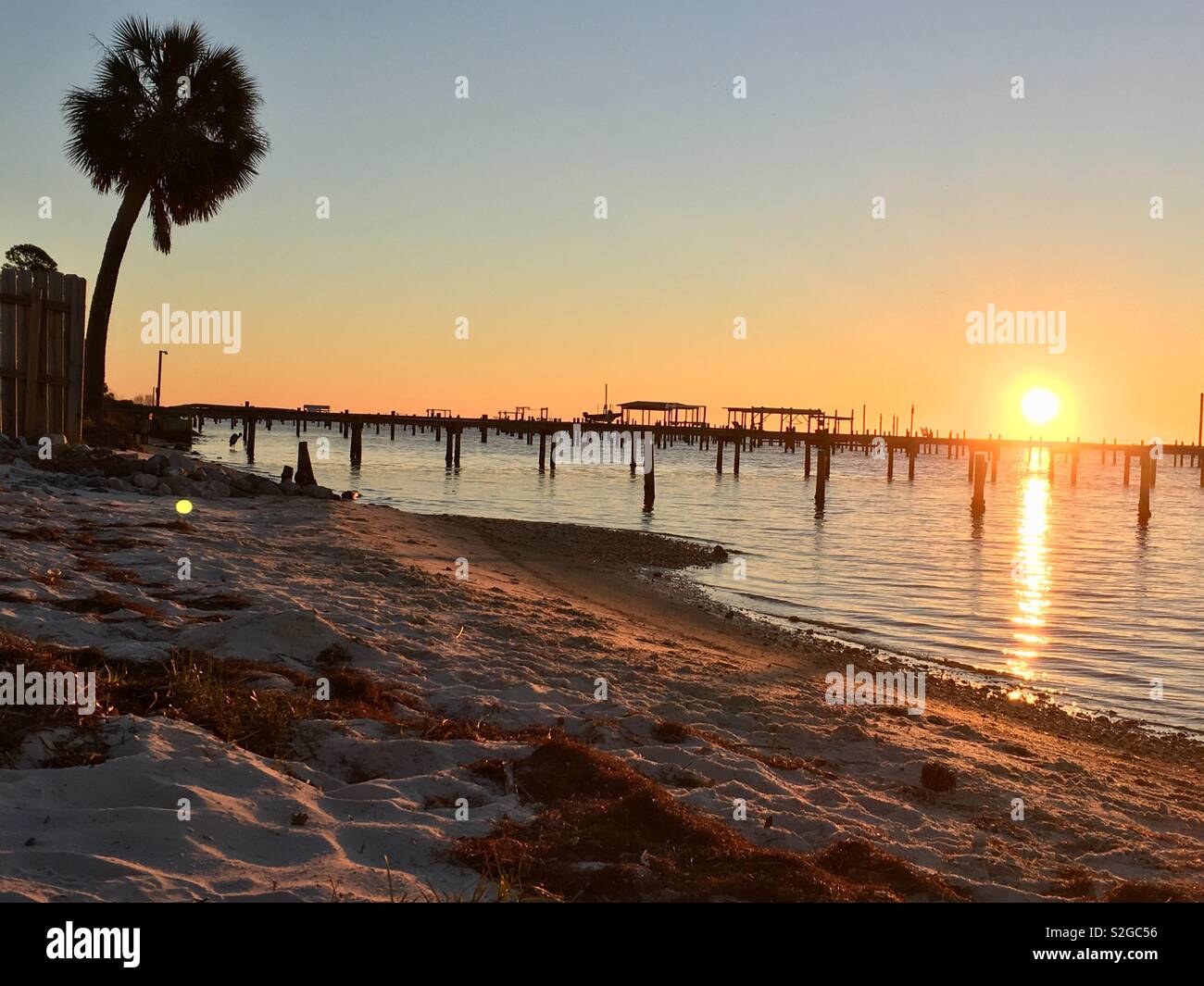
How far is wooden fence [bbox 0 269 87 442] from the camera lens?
18.5 m

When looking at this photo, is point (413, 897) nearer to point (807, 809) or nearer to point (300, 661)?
point (807, 809)

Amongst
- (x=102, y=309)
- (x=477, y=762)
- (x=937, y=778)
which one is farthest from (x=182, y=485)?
(x=937, y=778)

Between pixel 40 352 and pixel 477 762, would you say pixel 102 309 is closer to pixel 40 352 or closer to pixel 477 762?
pixel 40 352

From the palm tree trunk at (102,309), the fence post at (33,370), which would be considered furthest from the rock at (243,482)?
the palm tree trunk at (102,309)

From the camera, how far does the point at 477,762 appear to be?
559cm

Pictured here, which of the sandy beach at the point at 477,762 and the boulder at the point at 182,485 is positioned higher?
the boulder at the point at 182,485

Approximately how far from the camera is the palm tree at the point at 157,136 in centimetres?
2725

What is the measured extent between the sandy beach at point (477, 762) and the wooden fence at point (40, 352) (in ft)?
24.2

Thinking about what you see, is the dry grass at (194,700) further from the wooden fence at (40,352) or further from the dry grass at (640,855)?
the wooden fence at (40,352)

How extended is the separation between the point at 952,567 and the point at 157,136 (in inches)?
963
